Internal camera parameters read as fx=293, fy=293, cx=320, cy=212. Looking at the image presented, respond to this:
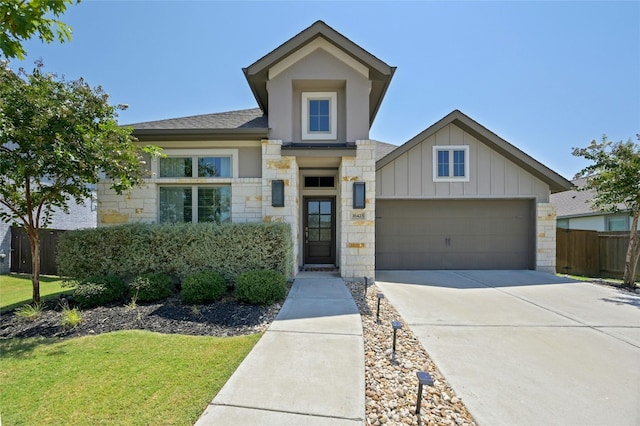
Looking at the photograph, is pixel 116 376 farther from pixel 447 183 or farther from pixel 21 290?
pixel 447 183

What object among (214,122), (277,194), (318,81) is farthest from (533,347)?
(214,122)

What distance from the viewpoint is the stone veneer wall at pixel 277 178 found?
26.2 feet

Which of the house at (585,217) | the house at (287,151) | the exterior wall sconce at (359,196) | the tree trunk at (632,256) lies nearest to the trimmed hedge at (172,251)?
the house at (287,151)

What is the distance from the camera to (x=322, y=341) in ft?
13.3

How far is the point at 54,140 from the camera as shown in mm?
5004

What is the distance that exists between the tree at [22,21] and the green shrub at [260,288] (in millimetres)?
4570

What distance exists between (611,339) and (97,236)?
396 inches

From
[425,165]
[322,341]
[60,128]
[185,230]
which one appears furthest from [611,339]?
[60,128]

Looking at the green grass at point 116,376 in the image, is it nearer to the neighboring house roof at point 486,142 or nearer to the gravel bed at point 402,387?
the gravel bed at point 402,387

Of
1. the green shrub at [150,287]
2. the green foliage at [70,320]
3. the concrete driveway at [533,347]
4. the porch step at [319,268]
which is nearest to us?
the concrete driveway at [533,347]

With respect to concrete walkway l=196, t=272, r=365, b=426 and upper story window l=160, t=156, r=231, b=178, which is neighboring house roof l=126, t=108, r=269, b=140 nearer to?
upper story window l=160, t=156, r=231, b=178

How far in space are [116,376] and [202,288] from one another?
2.76 metres

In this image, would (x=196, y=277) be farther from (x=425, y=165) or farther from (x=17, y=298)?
(x=425, y=165)

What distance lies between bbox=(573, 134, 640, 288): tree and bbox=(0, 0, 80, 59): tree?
492 inches
